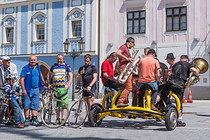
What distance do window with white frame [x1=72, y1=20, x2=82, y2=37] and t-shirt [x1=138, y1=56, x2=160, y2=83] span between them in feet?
60.3

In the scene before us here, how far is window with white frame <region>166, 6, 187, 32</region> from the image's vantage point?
22.4 m

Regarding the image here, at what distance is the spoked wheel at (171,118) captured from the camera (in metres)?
7.25

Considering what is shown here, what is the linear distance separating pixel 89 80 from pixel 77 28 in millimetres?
17685

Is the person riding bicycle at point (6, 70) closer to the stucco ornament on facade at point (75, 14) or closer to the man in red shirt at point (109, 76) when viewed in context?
the man in red shirt at point (109, 76)

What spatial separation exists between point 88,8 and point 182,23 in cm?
691

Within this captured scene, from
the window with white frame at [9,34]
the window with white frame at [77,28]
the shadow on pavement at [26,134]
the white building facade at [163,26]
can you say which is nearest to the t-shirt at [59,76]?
the shadow on pavement at [26,134]

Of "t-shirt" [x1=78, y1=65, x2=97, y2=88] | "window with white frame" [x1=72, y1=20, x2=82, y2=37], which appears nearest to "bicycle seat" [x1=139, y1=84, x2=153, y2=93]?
"t-shirt" [x1=78, y1=65, x2=97, y2=88]

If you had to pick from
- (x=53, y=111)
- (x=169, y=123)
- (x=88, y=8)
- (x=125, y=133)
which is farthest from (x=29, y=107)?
(x=88, y=8)

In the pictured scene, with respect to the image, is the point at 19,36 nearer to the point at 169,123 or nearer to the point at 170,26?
the point at 170,26

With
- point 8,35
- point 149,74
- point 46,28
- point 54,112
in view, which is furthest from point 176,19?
point 54,112

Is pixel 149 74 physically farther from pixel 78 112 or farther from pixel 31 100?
pixel 31 100

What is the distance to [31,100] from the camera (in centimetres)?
845

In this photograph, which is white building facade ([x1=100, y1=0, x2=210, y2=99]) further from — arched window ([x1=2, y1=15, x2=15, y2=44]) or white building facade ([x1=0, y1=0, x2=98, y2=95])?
arched window ([x1=2, y1=15, x2=15, y2=44])

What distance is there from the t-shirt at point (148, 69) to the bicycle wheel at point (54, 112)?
188 cm
